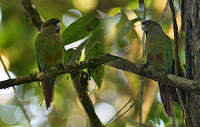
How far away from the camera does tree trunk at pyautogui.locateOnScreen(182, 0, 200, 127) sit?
217cm

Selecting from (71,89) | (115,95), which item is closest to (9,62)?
(71,89)

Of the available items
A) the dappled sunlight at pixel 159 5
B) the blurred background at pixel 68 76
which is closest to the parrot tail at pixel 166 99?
the blurred background at pixel 68 76

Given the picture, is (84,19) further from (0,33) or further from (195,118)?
(0,33)

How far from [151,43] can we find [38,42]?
50.4 inches

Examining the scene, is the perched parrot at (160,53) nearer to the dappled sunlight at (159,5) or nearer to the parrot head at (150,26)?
the parrot head at (150,26)

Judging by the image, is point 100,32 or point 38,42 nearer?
point 100,32

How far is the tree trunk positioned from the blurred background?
498 mm

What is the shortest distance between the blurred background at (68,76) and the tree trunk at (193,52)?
0.50m

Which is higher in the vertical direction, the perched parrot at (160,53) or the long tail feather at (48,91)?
the perched parrot at (160,53)

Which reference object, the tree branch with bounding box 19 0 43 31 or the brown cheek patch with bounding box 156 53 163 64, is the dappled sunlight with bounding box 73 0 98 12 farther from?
the brown cheek patch with bounding box 156 53 163 64

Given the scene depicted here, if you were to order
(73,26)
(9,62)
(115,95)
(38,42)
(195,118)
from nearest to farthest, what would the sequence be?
(195,118)
(73,26)
(38,42)
(9,62)
(115,95)

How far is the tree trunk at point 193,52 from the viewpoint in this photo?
7.11 ft

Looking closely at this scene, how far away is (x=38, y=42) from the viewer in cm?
361

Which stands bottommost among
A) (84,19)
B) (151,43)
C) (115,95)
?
(115,95)
